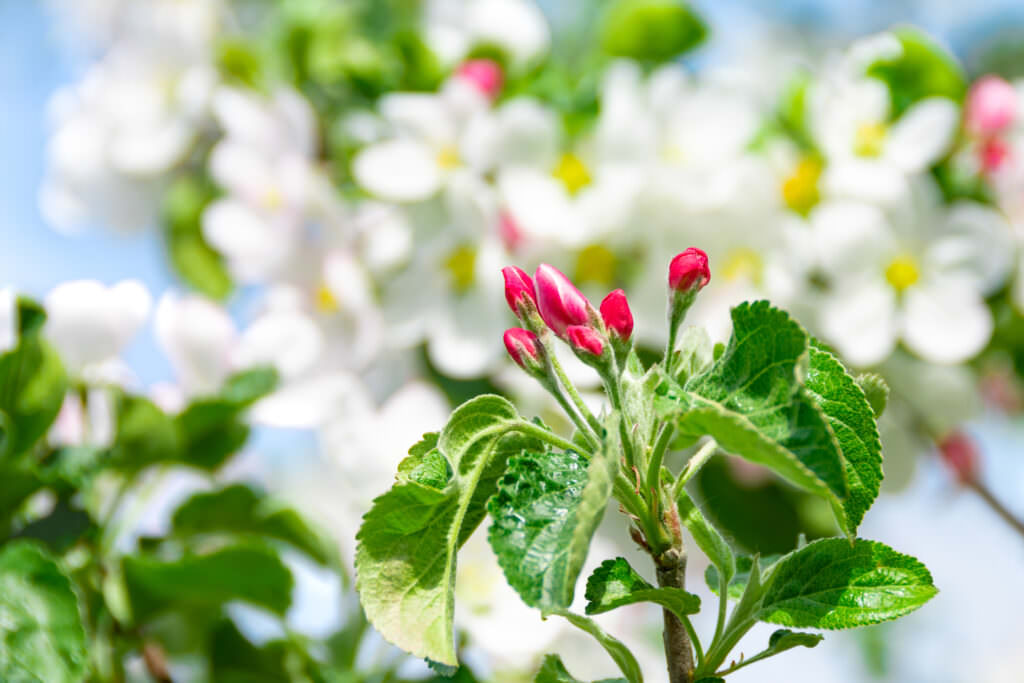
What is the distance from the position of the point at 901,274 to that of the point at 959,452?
21 centimetres

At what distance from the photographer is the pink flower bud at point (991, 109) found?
0.90 metres

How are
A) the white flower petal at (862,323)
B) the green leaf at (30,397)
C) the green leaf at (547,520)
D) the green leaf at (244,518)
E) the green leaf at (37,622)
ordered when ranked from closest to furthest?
the green leaf at (547,520), the green leaf at (37,622), the green leaf at (30,397), the green leaf at (244,518), the white flower petal at (862,323)

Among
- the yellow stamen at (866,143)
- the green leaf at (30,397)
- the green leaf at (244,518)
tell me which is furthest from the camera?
the yellow stamen at (866,143)

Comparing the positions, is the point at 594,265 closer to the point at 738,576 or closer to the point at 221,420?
the point at 221,420

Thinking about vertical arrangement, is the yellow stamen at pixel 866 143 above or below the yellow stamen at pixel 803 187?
above

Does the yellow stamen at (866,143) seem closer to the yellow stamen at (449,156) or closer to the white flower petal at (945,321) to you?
the white flower petal at (945,321)

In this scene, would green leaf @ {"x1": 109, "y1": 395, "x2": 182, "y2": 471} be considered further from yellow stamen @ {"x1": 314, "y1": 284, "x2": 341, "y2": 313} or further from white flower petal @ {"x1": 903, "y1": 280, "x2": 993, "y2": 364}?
white flower petal @ {"x1": 903, "y1": 280, "x2": 993, "y2": 364}

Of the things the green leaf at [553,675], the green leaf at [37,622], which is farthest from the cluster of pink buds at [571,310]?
the green leaf at [37,622]

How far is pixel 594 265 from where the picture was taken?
89 centimetres

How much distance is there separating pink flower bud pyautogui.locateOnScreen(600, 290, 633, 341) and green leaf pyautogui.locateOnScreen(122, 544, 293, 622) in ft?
1.09

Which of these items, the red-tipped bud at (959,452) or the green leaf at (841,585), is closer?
the green leaf at (841,585)

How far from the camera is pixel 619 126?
849mm

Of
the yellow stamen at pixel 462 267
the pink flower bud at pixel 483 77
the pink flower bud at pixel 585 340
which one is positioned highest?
the pink flower bud at pixel 483 77

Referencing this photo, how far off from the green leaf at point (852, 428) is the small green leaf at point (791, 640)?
0.04 m
